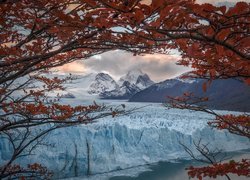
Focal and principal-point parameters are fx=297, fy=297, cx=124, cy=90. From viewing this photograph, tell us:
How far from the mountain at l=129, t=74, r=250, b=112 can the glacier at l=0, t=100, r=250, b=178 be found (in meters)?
50.2

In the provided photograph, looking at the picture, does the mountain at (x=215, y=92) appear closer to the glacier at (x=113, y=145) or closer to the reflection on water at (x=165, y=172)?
the glacier at (x=113, y=145)

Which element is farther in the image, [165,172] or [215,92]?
[215,92]

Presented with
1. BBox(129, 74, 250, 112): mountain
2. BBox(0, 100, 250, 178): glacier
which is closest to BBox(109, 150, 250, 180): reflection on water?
BBox(0, 100, 250, 178): glacier

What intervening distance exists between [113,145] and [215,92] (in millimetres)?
99902

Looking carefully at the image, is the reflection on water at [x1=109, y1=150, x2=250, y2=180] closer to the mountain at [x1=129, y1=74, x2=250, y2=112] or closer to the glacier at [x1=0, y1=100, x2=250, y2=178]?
the glacier at [x1=0, y1=100, x2=250, y2=178]

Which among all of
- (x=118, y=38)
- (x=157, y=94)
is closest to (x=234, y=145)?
(x=118, y=38)

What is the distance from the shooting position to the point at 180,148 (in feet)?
104

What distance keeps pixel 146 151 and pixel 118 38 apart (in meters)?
26.3

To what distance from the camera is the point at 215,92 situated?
4690 inches

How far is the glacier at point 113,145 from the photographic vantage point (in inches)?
914

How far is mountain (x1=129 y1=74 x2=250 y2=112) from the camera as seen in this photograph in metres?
92.8

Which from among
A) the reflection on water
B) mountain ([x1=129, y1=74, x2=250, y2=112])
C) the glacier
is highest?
mountain ([x1=129, y1=74, x2=250, y2=112])

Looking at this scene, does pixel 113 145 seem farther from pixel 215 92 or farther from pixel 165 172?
pixel 215 92

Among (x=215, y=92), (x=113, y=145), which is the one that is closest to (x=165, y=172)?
(x=113, y=145)
